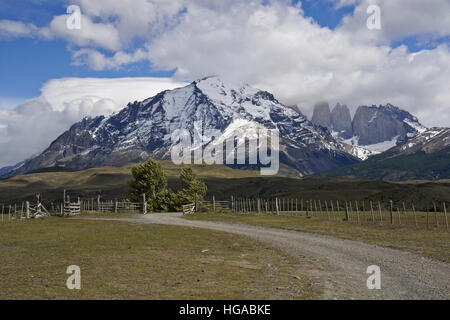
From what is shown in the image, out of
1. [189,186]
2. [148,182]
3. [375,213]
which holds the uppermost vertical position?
[148,182]

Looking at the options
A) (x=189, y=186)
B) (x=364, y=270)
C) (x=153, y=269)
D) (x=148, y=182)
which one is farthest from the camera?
(x=189, y=186)

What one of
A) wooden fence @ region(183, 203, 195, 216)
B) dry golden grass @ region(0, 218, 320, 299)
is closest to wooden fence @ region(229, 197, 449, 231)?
wooden fence @ region(183, 203, 195, 216)

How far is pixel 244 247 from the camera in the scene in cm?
2505

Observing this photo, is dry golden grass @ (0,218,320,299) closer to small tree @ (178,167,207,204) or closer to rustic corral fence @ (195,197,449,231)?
rustic corral fence @ (195,197,449,231)

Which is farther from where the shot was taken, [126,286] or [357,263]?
[357,263]

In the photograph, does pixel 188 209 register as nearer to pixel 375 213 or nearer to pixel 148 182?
pixel 148 182

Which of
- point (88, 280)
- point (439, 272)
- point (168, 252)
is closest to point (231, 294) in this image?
point (88, 280)

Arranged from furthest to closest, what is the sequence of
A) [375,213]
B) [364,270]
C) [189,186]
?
1. [375,213]
2. [189,186]
3. [364,270]

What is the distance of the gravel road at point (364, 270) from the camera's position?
13.1 metres

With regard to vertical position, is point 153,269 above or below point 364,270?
above

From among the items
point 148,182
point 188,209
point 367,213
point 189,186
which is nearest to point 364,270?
point 188,209

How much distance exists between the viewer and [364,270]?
55.4 ft
